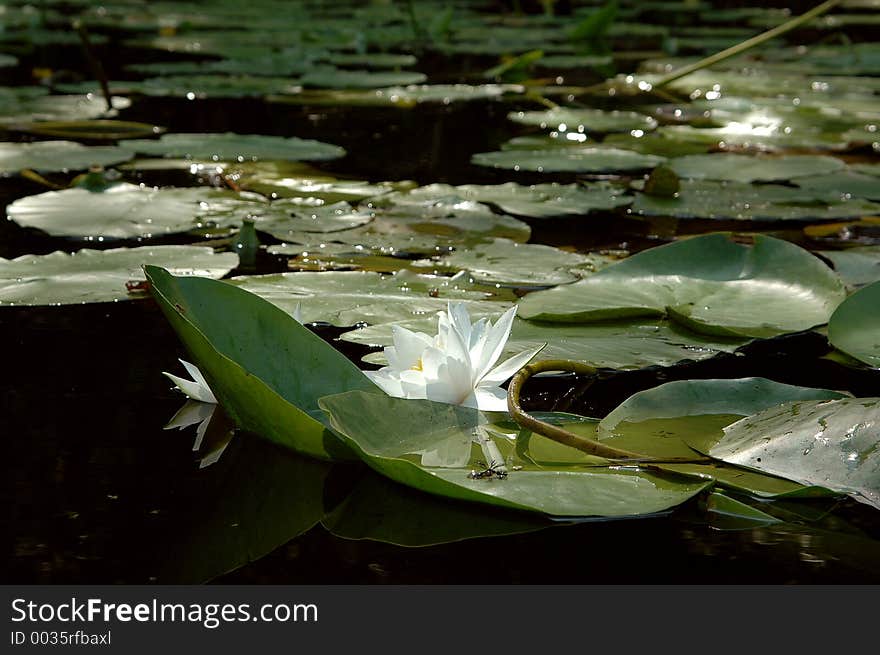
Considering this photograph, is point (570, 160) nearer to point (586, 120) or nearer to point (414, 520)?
point (586, 120)

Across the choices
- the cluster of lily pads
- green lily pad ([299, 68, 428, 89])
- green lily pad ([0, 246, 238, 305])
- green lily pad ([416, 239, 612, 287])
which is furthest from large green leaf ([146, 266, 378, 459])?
green lily pad ([299, 68, 428, 89])

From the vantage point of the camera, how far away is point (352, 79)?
3840mm

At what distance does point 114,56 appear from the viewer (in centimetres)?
482

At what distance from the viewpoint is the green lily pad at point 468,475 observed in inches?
34.8

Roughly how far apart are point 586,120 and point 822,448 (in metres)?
2.25

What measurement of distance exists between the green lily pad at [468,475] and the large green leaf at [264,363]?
1.9 inches

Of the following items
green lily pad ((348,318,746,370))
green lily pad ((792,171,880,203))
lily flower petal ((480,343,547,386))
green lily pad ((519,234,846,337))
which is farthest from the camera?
green lily pad ((792,171,880,203))

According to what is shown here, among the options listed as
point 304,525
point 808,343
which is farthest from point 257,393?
point 808,343

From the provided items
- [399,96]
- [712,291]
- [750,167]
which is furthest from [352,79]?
[712,291]

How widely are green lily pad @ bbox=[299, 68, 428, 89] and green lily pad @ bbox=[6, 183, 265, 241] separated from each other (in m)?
1.72

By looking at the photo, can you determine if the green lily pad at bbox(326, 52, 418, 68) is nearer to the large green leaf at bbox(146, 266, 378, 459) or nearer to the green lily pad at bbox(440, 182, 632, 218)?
the green lily pad at bbox(440, 182, 632, 218)

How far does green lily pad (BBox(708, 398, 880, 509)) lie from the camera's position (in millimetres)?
907
